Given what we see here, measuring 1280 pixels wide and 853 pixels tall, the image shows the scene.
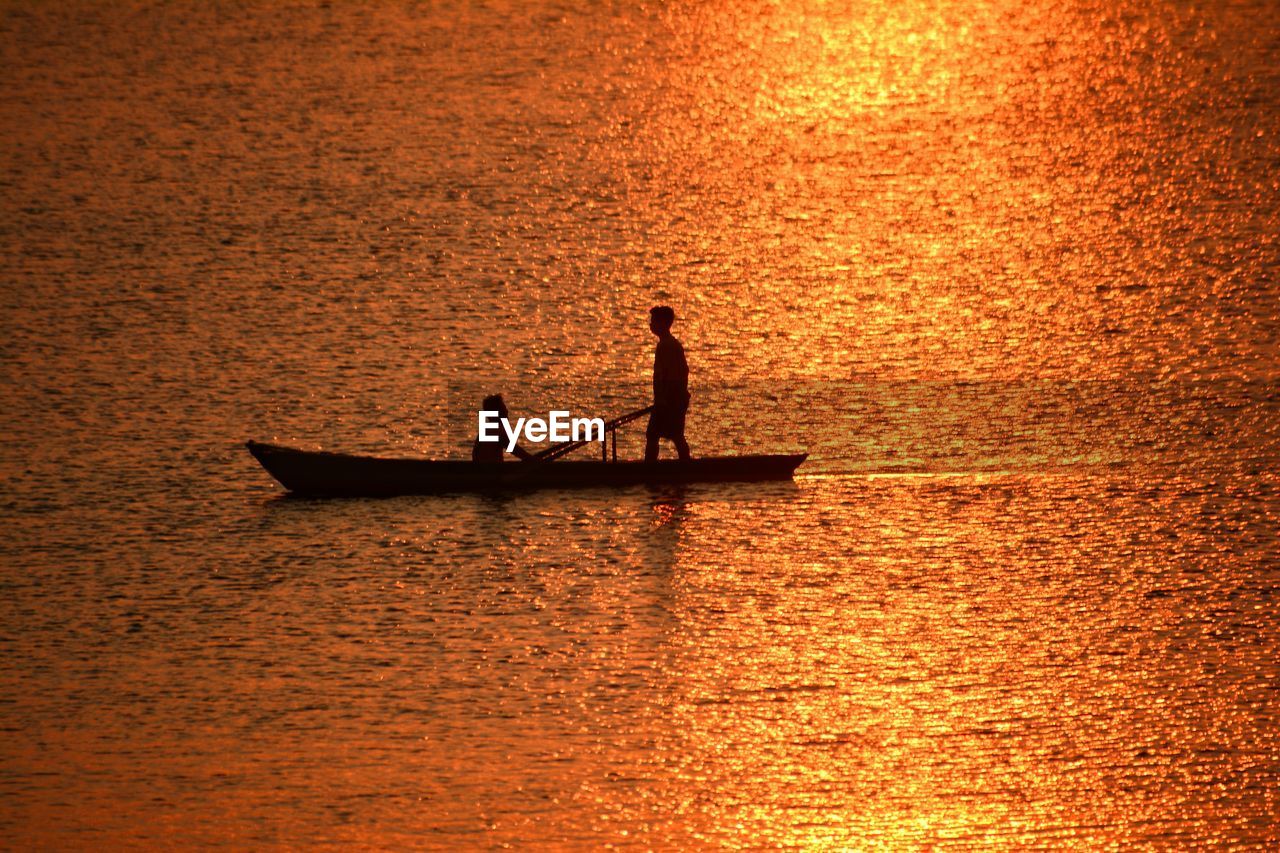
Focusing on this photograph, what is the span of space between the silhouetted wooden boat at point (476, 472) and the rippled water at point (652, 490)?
0.23 metres

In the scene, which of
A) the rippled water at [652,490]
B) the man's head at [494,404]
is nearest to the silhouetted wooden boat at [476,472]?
the rippled water at [652,490]

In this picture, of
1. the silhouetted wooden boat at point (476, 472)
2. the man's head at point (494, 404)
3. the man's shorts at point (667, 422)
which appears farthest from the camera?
the man's shorts at point (667, 422)

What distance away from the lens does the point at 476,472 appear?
22500 mm

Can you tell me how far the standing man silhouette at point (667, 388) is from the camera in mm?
22516

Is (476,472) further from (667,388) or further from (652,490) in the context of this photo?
(667,388)

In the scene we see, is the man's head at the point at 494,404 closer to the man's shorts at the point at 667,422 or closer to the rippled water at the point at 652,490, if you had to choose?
the rippled water at the point at 652,490

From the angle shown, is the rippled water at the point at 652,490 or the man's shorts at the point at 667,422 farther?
the man's shorts at the point at 667,422

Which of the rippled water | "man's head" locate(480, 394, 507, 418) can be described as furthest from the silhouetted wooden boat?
"man's head" locate(480, 394, 507, 418)

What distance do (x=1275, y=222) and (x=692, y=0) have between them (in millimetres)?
43225

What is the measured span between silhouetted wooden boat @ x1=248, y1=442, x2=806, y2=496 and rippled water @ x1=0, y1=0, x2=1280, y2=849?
0.23 metres

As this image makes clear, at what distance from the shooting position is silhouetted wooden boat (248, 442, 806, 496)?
73.2 ft

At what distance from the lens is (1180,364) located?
1164 inches

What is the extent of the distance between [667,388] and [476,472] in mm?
2073

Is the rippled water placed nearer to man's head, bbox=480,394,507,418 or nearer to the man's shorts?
the man's shorts
